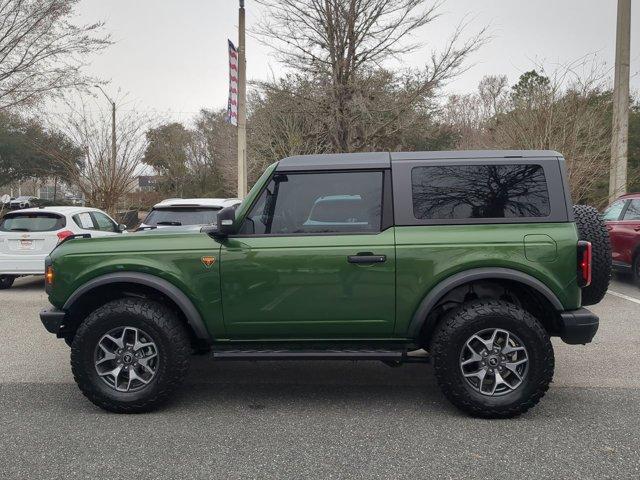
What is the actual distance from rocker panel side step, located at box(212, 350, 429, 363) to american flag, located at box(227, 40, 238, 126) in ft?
32.7

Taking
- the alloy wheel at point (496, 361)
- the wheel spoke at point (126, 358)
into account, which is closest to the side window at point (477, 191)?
the alloy wheel at point (496, 361)

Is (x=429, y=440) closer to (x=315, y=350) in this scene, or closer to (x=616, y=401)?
(x=315, y=350)

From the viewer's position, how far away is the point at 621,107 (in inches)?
520

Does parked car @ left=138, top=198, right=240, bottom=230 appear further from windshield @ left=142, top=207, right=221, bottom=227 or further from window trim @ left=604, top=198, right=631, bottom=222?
window trim @ left=604, top=198, right=631, bottom=222

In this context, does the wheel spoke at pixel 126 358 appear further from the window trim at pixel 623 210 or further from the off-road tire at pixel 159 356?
the window trim at pixel 623 210

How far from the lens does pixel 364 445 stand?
335cm

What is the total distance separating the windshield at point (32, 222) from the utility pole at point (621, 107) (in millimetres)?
12297

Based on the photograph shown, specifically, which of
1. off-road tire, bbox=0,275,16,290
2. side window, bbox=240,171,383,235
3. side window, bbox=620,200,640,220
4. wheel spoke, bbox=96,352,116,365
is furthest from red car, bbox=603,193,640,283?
off-road tire, bbox=0,275,16,290

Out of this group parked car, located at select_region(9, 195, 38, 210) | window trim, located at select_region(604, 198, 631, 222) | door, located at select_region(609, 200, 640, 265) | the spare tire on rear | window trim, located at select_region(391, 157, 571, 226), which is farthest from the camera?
parked car, located at select_region(9, 195, 38, 210)

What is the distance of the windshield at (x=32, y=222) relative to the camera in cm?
903

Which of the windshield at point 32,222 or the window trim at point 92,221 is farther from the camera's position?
the window trim at point 92,221

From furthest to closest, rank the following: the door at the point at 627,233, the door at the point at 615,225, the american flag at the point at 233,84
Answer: the american flag at the point at 233,84, the door at the point at 615,225, the door at the point at 627,233

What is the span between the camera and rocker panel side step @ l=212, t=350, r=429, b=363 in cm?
380

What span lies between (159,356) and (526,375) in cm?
259
